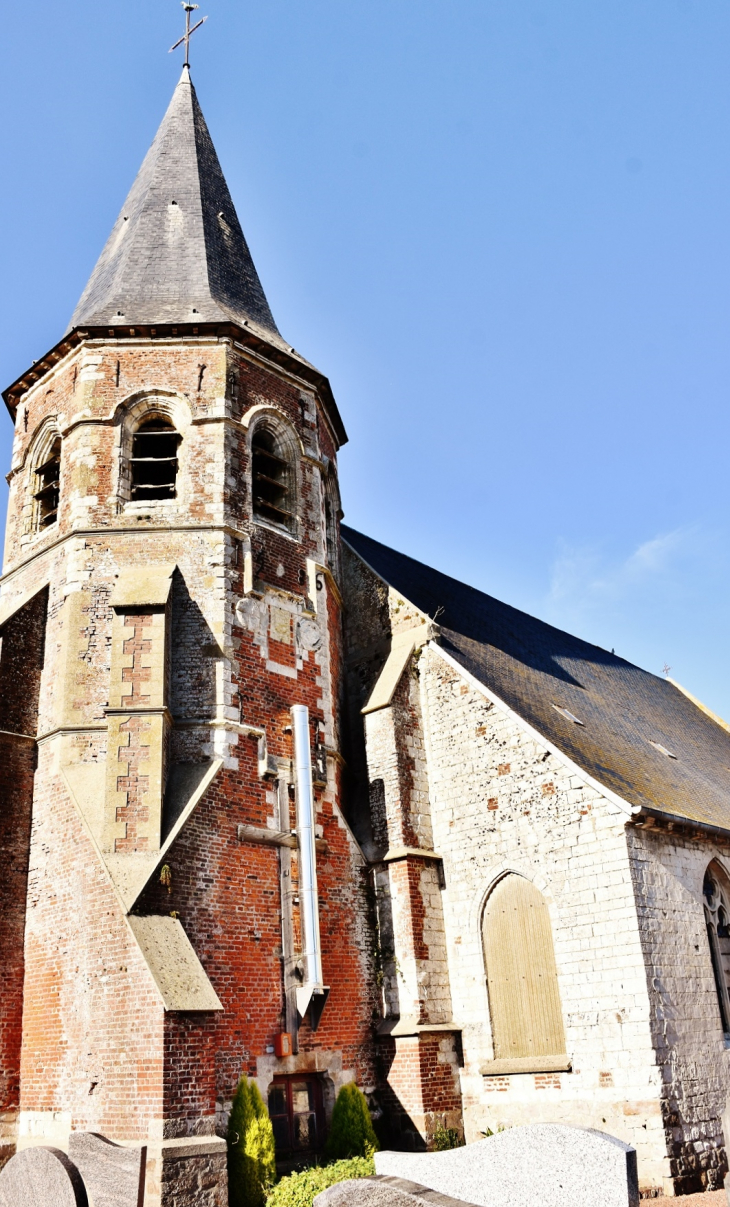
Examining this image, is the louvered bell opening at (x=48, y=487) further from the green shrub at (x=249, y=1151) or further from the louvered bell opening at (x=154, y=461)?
the green shrub at (x=249, y=1151)

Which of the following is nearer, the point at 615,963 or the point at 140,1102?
the point at 140,1102

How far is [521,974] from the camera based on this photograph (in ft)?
42.0

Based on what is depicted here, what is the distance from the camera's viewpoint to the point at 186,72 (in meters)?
20.9

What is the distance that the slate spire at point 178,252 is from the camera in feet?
50.7

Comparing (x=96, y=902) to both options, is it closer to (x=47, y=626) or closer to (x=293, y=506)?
(x=47, y=626)

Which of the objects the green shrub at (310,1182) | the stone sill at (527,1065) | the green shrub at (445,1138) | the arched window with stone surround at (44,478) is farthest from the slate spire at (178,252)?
the green shrub at (445,1138)

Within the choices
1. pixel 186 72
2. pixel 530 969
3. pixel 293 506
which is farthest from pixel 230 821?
pixel 186 72

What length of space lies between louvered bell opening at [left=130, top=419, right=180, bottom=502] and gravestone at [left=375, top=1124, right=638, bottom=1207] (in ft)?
30.2

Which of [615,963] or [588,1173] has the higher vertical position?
[615,963]

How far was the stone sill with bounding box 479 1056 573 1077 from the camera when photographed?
39.2 ft

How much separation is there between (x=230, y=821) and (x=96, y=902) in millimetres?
1884

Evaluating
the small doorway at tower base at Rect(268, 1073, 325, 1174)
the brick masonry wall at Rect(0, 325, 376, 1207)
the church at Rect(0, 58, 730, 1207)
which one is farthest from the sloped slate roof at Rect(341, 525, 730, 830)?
the small doorway at tower base at Rect(268, 1073, 325, 1174)

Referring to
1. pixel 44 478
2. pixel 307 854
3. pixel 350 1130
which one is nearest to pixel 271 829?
pixel 307 854

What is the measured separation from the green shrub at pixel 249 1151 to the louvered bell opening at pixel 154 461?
7.74 meters
